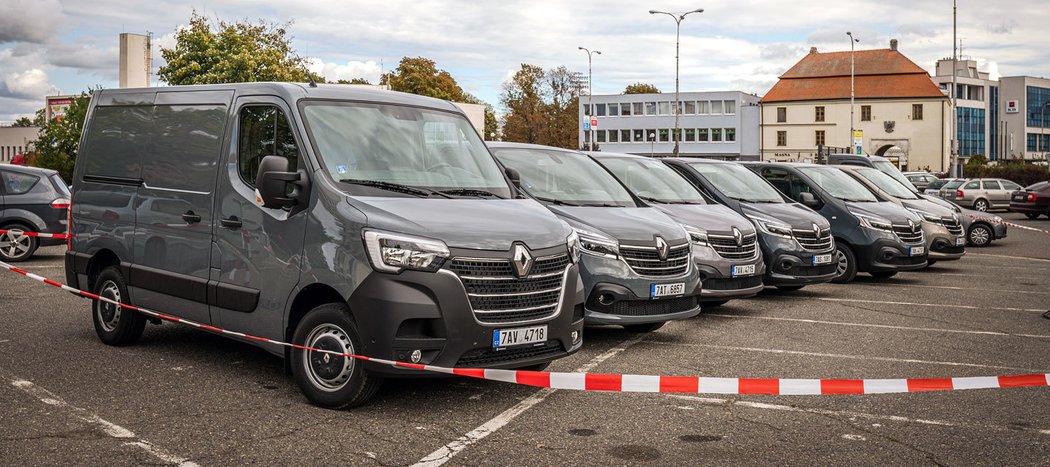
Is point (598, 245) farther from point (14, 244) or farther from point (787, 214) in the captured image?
point (14, 244)

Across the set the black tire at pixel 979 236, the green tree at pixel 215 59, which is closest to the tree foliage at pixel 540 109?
the green tree at pixel 215 59

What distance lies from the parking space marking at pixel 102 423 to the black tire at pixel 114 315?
1.30 m

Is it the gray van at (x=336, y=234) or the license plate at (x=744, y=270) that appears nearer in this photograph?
the gray van at (x=336, y=234)

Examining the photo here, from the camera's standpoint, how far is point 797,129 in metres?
102

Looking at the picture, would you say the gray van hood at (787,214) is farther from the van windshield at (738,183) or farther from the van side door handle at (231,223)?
the van side door handle at (231,223)

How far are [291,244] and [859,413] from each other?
151 inches

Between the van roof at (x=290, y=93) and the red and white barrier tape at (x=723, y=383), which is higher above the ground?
the van roof at (x=290, y=93)

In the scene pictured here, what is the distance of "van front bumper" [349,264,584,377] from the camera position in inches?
231

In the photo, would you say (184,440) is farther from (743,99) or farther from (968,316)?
(743,99)

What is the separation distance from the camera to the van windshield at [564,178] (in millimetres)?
9820

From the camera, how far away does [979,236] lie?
77.4 feet

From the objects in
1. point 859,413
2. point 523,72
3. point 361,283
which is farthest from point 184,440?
point 523,72

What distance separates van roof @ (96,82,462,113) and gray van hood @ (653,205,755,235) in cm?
379

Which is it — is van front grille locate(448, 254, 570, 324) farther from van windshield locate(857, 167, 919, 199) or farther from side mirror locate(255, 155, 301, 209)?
van windshield locate(857, 167, 919, 199)
